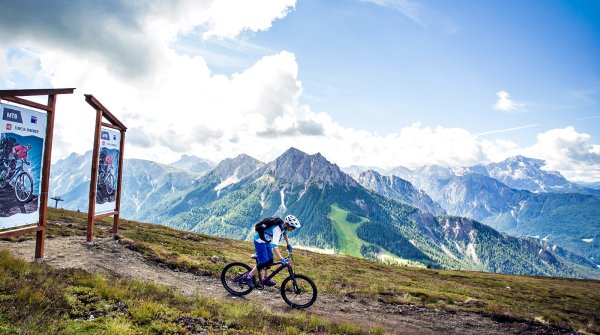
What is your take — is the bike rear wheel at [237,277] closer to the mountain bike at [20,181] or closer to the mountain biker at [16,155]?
the mountain bike at [20,181]

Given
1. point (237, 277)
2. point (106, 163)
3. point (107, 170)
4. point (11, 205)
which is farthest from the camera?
point (107, 170)

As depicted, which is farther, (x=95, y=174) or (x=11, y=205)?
(x=95, y=174)

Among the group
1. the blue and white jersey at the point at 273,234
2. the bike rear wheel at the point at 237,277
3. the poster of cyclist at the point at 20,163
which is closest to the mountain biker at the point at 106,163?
the poster of cyclist at the point at 20,163

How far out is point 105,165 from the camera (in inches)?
883

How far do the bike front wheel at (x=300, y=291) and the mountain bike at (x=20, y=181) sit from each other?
493 inches

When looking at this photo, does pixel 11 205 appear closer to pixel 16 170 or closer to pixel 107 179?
pixel 16 170

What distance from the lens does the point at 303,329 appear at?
1154 centimetres

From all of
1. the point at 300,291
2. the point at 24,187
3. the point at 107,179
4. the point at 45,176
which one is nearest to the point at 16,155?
the point at 24,187

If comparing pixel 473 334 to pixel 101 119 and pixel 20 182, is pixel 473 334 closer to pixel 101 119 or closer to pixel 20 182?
pixel 20 182

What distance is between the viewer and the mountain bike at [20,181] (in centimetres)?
1404

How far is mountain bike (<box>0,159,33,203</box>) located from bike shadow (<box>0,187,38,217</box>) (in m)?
0.17

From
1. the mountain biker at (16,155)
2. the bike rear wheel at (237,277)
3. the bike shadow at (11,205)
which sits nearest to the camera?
the bike shadow at (11,205)

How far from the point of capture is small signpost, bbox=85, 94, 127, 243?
20.9 metres

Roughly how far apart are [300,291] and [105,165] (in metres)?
16.3
